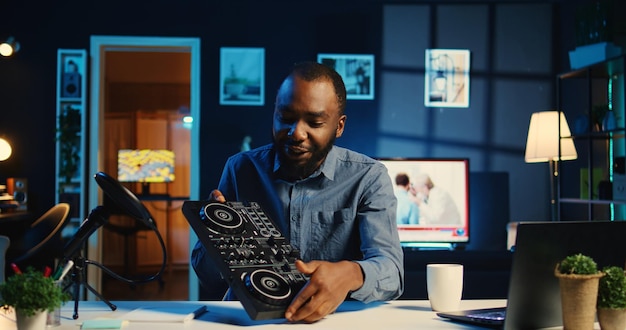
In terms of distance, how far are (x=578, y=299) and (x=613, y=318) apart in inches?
3.8

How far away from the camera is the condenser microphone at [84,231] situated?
1.50 m

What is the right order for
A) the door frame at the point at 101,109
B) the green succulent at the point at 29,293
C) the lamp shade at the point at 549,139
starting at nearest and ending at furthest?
the green succulent at the point at 29,293
the lamp shade at the point at 549,139
the door frame at the point at 101,109

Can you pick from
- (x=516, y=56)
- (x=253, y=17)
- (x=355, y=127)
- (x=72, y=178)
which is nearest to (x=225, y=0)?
(x=253, y=17)

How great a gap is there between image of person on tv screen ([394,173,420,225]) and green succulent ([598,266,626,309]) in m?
4.03

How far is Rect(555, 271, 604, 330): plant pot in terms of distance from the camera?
4.24 ft

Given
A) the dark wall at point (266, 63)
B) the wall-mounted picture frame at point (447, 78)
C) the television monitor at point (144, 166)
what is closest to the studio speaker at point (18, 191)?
the dark wall at point (266, 63)

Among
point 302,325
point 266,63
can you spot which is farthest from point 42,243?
point 302,325

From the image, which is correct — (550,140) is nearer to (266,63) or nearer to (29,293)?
(266,63)

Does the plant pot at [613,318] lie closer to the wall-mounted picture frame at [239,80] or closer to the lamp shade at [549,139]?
the lamp shade at [549,139]

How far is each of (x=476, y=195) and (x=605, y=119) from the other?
64.6 inches

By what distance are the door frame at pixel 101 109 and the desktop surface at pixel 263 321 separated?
4186 mm

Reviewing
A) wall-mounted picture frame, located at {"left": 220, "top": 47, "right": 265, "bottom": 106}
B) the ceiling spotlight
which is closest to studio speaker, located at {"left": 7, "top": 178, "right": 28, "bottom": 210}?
the ceiling spotlight

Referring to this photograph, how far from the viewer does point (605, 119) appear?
4.46 m

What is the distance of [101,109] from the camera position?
5.95 metres
